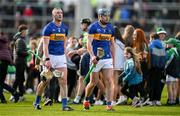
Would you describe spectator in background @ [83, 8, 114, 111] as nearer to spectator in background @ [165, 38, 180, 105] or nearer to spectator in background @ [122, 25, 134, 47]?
spectator in background @ [122, 25, 134, 47]

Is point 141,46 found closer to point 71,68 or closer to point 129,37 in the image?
point 129,37

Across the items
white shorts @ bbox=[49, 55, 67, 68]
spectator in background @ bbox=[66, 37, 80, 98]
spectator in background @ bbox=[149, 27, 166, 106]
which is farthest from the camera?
spectator in background @ bbox=[66, 37, 80, 98]

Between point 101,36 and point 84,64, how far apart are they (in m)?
2.89

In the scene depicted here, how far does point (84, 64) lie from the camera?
26031mm

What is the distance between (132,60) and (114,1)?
78.0 feet

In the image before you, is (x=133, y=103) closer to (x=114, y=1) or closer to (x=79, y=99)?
(x=79, y=99)

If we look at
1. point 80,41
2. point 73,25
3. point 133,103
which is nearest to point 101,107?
point 133,103

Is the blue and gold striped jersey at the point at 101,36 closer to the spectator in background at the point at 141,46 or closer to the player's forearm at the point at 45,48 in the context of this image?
the player's forearm at the point at 45,48

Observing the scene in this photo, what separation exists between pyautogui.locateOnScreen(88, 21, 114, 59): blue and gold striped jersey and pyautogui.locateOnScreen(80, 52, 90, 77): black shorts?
8.75ft

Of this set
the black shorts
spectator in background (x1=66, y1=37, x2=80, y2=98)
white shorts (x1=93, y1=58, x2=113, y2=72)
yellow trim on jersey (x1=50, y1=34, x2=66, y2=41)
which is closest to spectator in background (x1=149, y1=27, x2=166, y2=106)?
the black shorts

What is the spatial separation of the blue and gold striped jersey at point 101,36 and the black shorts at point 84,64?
267 cm

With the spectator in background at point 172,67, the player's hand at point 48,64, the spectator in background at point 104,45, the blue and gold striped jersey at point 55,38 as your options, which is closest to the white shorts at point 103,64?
the spectator in background at point 104,45

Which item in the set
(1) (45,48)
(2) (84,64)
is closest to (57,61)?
(1) (45,48)

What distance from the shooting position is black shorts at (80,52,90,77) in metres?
26.0
